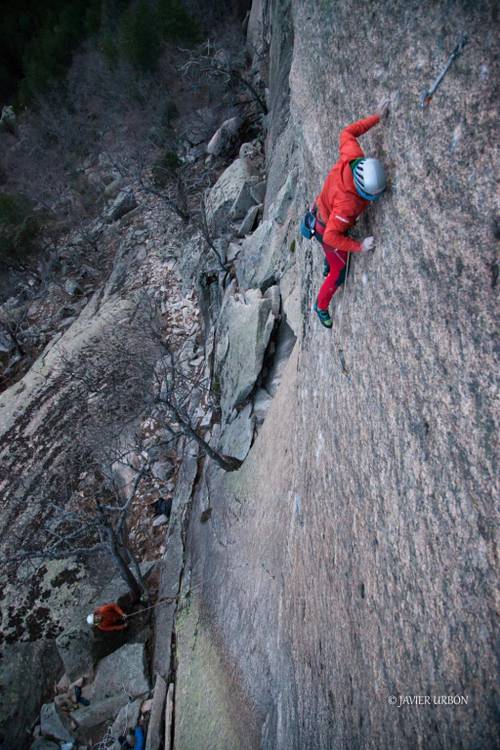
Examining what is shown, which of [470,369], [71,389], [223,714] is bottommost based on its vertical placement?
[223,714]

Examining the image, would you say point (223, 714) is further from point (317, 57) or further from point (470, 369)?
point (317, 57)

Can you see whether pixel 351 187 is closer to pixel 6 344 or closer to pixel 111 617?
pixel 111 617

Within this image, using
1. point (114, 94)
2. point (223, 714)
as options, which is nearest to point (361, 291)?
point (223, 714)

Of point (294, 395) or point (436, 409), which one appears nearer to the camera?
point (436, 409)

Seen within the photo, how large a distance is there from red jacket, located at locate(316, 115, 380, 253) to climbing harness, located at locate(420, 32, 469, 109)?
0.43m

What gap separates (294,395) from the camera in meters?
4.91

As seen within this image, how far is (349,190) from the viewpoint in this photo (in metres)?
2.31

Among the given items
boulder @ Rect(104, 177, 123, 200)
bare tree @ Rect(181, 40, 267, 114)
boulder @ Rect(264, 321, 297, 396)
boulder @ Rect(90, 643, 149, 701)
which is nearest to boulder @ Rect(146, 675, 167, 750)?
boulder @ Rect(90, 643, 149, 701)

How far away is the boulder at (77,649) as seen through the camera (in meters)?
7.66

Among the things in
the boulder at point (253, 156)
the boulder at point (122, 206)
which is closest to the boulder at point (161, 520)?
the boulder at point (253, 156)

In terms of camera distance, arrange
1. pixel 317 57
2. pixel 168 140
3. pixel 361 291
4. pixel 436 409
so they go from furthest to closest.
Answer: pixel 168 140
pixel 317 57
pixel 361 291
pixel 436 409

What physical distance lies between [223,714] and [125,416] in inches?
276

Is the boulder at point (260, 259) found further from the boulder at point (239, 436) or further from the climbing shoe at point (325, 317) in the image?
the climbing shoe at point (325, 317)

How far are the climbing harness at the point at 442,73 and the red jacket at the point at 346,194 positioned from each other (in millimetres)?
428
